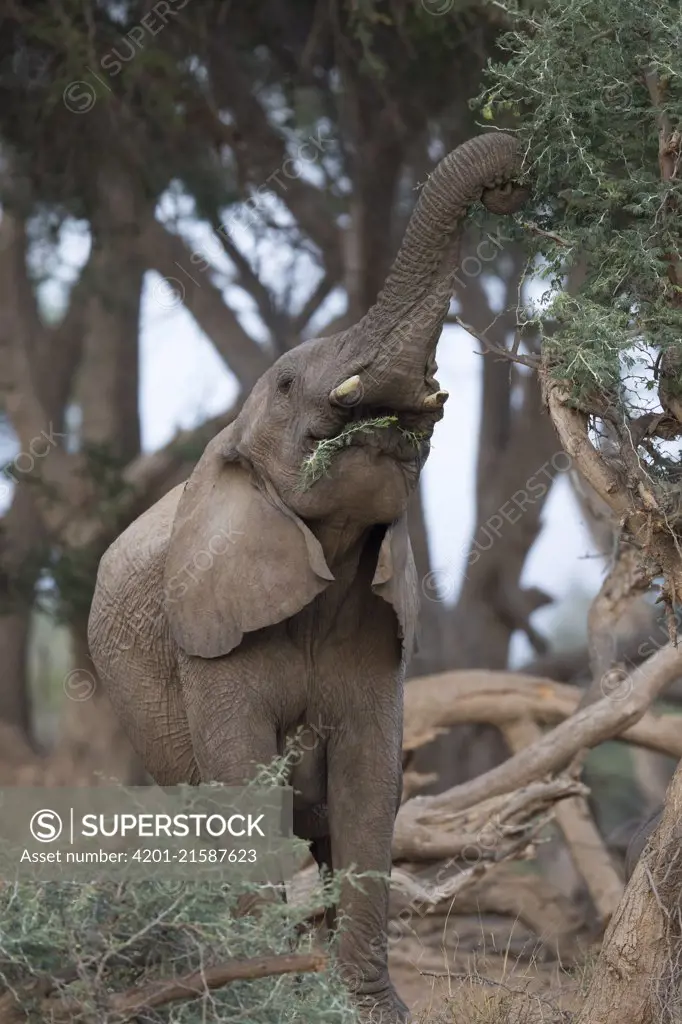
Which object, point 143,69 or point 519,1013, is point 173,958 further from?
point 143,69

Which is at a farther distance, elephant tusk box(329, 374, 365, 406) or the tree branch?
the tree branch

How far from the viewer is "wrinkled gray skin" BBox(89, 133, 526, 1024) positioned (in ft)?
17.9

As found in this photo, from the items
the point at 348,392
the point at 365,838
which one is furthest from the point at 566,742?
A: the point at 348,392

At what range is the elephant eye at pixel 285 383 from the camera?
5.70 meters

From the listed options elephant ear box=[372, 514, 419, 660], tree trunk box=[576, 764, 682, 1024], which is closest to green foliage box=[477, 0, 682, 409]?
elephant ear box=[372, 514, 419, 660]

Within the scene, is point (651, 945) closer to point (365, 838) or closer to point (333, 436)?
point (365, 838)

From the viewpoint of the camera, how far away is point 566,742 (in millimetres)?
8117

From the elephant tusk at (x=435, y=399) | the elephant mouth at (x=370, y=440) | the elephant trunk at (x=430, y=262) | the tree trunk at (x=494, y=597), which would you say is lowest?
the elephant tusk at (x=435, y=399)

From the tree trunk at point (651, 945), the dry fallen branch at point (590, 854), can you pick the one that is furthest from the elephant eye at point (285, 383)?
the dry fallen branch at point (590, 854)

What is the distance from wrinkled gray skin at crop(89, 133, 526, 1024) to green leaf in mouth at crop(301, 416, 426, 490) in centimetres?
3

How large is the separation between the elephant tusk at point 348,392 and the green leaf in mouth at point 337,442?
0.31 feet

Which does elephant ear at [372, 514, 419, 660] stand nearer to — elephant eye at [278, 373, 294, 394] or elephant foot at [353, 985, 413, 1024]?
elephant eye at [278, 373, 294, 394]

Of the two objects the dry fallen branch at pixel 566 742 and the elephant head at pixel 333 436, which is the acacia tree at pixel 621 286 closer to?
the elephant head at pixel 333 436

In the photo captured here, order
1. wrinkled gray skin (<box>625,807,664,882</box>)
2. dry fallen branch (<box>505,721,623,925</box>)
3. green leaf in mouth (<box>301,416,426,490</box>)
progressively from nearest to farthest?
1. green leaf in mouth (<box>301,416,426,490</box>)
2. wrinkled gray skin (<box>625,807,664,882</box>)
3. dry fallen branch (<box>505,721,623,925</box>)
